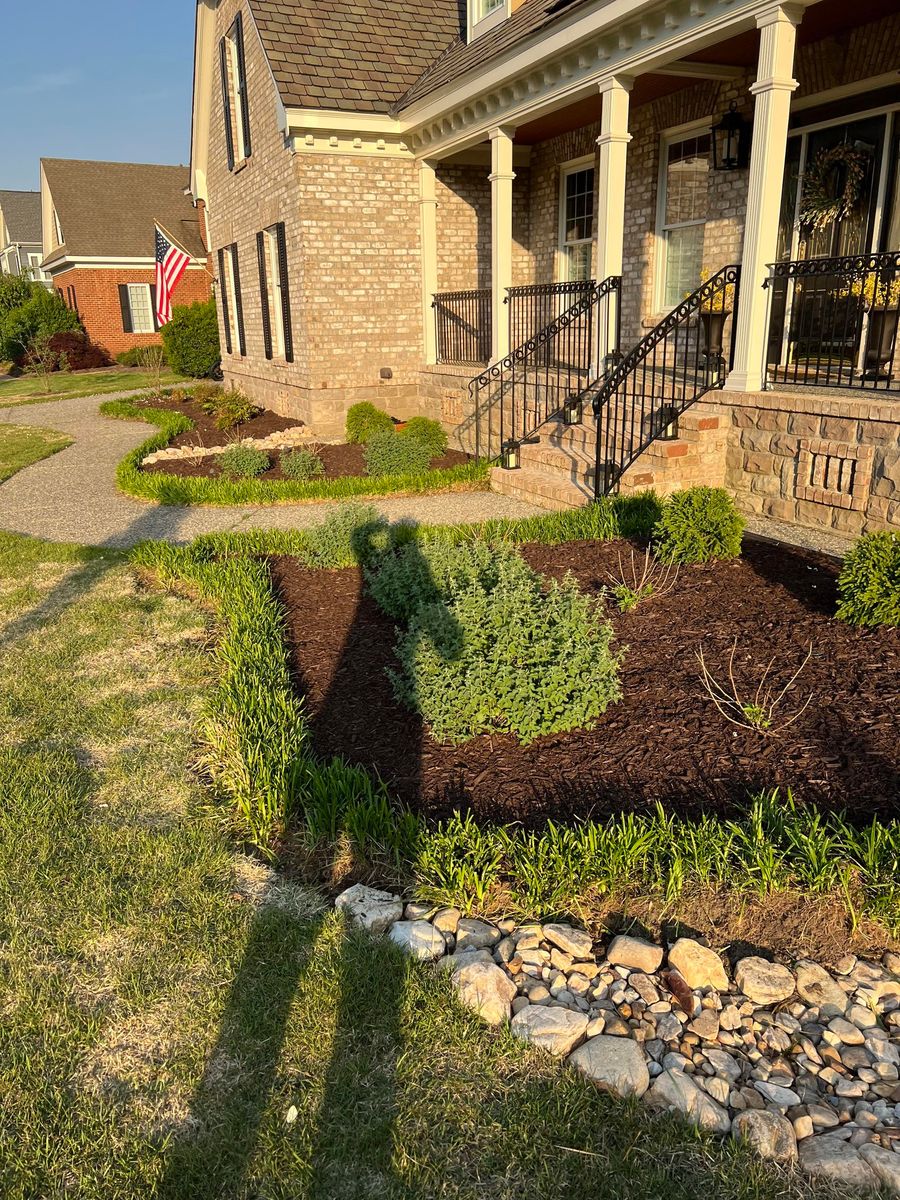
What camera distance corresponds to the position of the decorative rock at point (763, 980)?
2.52 m

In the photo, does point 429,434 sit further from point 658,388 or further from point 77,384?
point 77,384

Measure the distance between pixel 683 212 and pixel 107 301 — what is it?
26.9 metres

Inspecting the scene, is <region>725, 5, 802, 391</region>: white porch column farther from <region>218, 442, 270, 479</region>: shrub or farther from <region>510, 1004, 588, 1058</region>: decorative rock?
<region>510, 1004, 588, 1058</region>: decorative rock

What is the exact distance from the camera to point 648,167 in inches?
432

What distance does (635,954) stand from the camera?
8.70 ft

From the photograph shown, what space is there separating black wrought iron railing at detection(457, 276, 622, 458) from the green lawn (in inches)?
284

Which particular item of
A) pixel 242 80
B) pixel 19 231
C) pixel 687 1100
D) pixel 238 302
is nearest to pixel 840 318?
pixel 687 1100

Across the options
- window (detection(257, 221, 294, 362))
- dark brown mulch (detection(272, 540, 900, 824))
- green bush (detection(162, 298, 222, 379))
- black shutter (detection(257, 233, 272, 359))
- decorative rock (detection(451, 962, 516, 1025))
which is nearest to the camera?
decorative rock (detection(451, 962, 516, 1025))

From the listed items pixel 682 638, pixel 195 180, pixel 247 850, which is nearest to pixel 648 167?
pixel 682 638

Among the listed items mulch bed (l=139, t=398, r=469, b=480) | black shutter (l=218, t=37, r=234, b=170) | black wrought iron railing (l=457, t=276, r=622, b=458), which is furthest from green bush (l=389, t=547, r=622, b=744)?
black shutter (l=218, t=37, r=234, b=170)

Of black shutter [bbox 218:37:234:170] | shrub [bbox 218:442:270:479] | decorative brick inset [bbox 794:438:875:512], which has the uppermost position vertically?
black shutter [bbox 218:37:234:170]

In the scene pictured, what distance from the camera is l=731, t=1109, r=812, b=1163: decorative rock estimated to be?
2.04 m

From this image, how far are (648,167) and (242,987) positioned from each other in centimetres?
1112

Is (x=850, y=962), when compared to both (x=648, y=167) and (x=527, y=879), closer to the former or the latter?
(x=527, y=879)
